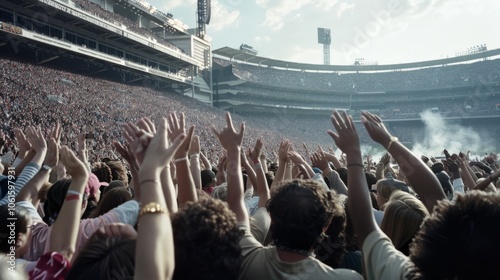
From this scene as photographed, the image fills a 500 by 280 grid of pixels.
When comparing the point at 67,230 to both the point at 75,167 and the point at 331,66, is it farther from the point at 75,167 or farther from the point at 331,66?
the point at 331,66

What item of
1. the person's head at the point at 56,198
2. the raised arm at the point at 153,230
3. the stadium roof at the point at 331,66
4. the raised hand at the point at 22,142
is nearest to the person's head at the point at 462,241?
the raised arm at the point at 153,230

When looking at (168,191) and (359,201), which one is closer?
(359,201)

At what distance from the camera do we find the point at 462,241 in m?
1.43

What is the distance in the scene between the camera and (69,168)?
2602mm

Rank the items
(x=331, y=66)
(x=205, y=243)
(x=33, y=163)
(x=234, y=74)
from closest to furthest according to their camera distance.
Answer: (x=205, y=243) < (x=33, y=163) < (x=234, y=74) < (x=331, y=66)

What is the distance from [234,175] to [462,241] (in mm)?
1518

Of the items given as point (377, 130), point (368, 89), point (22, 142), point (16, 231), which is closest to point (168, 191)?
point (16, 231)

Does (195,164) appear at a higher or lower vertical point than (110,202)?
higher

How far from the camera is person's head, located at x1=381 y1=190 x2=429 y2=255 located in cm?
233

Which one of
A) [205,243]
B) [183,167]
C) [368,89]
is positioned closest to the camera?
[205,243]

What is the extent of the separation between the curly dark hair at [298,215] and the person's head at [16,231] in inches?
61.9

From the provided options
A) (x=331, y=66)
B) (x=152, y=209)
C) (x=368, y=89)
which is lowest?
(x=152, y=209)

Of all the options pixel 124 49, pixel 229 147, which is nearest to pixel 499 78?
pixel 124 49

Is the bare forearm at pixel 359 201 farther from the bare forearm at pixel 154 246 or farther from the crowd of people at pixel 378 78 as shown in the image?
the crowd of people at pixel 378 78
